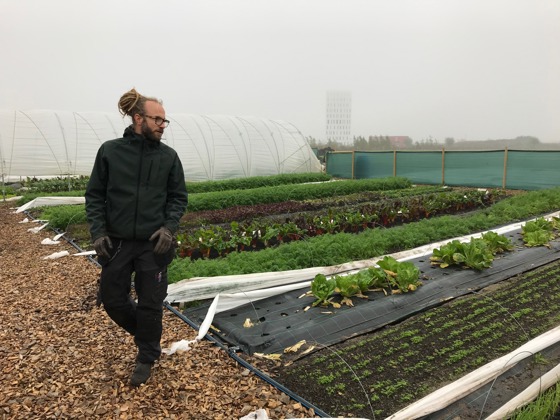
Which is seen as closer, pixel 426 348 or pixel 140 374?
pixel 140 374

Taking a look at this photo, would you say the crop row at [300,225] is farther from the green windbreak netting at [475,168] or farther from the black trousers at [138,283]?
the green windbreak netting at [475,168]

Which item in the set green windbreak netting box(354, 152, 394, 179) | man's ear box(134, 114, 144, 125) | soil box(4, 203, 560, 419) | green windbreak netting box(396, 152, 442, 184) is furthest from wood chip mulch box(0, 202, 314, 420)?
green windbreak netting box(354, 152, 394, 179)

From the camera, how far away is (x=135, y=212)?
2.71 meters

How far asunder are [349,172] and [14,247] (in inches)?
691

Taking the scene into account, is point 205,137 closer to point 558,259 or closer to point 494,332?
point 558,259

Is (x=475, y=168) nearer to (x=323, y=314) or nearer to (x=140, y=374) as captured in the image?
(x=323, y=314)

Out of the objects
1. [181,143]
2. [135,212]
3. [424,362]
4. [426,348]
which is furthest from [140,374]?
[181,143]

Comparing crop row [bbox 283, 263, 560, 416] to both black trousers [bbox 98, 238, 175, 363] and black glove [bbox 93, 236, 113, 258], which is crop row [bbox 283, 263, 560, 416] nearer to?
black trousers [bbox 98, 238, 175, 363]

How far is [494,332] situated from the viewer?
11.9ft

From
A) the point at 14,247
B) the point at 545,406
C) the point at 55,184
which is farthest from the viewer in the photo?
the point at 55,184

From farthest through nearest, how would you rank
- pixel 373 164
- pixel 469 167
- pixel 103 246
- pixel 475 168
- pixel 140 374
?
pixel 373 164 → pixel 469 167 → pixel 475 168 → pixel 140 374 → pixel 103 246

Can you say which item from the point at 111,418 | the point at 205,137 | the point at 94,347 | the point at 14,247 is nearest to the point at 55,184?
the point at 205,137

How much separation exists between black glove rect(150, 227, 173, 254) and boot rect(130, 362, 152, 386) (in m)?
0.85

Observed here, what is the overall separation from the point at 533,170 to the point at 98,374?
641 inches
